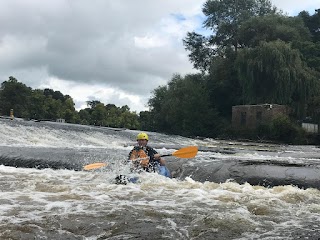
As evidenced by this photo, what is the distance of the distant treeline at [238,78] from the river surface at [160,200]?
2564cm

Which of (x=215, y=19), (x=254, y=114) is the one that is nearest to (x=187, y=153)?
(x=254, y=114)

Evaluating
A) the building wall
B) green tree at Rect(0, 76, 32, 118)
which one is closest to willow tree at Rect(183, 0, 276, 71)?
the building wall

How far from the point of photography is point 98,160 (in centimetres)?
1126

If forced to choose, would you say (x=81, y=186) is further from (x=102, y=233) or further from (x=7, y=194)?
(x=102, y=233)

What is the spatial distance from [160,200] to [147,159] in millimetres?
2100

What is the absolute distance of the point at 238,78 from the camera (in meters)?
38.2

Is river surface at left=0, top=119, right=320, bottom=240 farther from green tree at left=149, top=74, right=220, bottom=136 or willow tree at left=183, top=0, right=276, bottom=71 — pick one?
willow tree at left=183, top=0, right=276, bottom=71

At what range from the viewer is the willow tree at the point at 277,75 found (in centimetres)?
3503

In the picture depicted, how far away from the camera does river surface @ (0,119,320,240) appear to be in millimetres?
5219

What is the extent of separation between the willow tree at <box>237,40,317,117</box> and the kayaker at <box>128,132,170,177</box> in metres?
27.5

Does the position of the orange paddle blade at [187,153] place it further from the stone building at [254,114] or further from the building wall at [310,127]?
the building wall at [310,127]

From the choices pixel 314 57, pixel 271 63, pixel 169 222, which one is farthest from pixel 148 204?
pixel 314 57

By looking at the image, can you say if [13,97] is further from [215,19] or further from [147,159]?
[147,159]

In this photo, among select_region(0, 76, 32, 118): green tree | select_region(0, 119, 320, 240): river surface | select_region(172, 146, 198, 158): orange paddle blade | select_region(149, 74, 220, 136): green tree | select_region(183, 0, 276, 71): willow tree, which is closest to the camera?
select_region(0, 119, 320, 240): river surface
